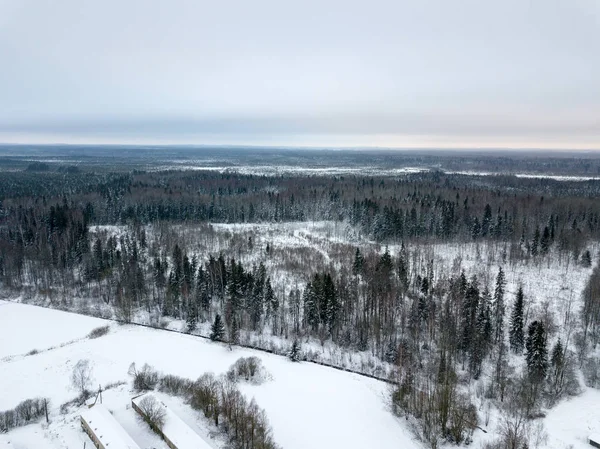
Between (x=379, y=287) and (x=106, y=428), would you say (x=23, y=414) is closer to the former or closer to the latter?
(x=106, y=428)

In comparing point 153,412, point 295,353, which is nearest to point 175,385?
point 153,412

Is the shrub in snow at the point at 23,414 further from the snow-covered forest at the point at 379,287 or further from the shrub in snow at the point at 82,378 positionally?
the snow-covered forest at the point at 379,287

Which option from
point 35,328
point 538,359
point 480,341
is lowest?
point 35,328

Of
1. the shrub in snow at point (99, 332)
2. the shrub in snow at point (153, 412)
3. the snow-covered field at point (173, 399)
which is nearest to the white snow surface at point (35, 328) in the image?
the snow-covered field at point (173, 399)

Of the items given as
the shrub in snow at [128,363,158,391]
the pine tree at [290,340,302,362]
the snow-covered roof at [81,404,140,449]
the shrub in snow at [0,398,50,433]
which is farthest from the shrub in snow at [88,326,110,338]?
the pine tree at [290,340,302,362]

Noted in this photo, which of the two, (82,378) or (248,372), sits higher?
(82,378)

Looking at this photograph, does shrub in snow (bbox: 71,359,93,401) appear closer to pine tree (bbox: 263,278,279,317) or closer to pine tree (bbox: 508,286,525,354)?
pine tree (bbox: 263,278,279,317)
